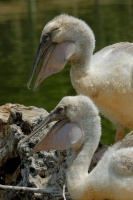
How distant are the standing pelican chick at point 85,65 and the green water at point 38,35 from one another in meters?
5.30

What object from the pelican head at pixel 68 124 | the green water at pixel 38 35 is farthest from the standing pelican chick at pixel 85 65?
the green water at pixel 38 35

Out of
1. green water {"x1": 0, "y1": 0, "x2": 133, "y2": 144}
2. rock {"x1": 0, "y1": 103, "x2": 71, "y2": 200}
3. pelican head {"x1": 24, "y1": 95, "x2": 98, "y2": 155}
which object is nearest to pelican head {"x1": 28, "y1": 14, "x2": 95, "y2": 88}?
rock {"x1": 0, "y1": 103, "x2": 71, "y2": 200}

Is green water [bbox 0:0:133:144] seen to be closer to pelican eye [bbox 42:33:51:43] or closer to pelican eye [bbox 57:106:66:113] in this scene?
pelican eye [bbox 42:33:51:43]

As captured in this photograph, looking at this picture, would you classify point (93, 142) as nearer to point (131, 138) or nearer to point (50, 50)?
point (131, 138)

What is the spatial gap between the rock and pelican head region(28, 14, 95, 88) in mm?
552

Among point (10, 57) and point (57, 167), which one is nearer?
point (57, 167)

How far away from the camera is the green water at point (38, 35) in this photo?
20878 millimetres

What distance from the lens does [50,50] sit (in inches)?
364

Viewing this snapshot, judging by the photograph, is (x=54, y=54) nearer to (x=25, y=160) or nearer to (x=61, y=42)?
(x=61, y=42)

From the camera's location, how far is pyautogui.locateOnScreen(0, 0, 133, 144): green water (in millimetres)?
20878

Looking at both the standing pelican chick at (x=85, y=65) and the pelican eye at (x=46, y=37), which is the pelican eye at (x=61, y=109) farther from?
the pelican eye at (x=46, y=37)

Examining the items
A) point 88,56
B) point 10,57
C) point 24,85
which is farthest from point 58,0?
point 88,56

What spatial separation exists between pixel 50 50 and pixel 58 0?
42.8 meters

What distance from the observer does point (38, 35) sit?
33.8 metres
